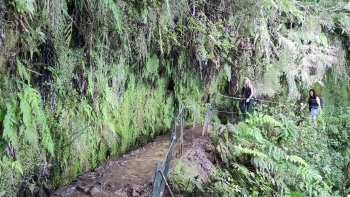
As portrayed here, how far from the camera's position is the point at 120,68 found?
18.6 ft

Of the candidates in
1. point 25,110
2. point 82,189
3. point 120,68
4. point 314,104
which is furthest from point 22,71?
point 314,104

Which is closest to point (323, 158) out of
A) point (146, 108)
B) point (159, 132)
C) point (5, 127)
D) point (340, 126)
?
point (340, 126)

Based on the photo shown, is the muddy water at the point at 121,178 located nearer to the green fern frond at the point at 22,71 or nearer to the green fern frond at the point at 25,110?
the green fern frond at the point at 25,110

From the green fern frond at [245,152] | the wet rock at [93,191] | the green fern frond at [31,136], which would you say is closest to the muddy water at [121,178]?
the wet rock at [93,191]

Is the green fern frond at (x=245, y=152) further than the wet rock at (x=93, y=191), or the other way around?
the green fern frond at (x=245, y=152)

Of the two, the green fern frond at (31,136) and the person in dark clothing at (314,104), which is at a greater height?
the green fern frond at (31,136)

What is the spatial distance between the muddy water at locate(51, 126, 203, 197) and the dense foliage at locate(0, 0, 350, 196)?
27 centimetres

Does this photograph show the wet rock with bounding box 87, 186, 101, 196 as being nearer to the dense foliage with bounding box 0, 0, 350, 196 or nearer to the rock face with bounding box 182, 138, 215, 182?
the dense foliage with bounding box 0, 0, 350, 196

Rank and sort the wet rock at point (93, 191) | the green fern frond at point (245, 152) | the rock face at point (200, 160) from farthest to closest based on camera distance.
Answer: the green fern frond at point (245, 152), the rock face at point (200, 160), the wet rock at point (93, 191)

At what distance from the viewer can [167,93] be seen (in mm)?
8195

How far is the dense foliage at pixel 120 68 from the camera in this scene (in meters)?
3.62

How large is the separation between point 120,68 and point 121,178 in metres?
2.07

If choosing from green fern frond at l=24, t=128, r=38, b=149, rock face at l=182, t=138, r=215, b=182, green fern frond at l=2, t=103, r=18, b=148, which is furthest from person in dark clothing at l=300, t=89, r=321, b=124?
green fern frond at l=2, t=103, r=18, b=148

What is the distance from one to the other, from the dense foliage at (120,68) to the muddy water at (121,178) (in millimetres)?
268
